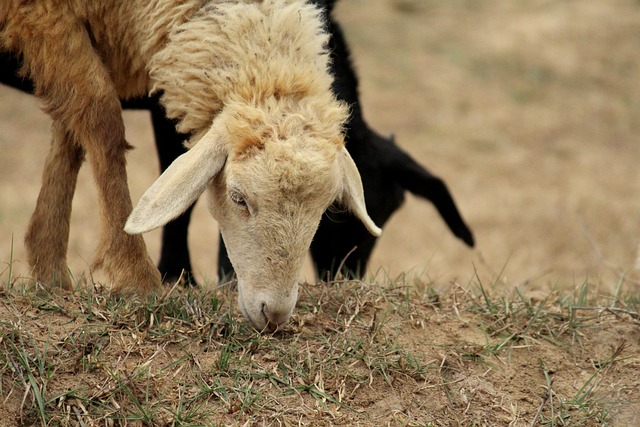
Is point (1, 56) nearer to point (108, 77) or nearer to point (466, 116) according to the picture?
point (108, 77)

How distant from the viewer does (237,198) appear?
13.4 feet

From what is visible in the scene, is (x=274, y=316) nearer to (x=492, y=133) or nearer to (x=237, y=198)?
(x=237, y=198)

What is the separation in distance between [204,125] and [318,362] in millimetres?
1287

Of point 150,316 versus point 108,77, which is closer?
point 150,316

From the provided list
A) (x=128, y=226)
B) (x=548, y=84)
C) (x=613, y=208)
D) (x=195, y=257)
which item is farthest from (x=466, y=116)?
(x=128, y=226)

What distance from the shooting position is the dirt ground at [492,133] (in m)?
11.3

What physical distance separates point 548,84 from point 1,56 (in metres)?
12.2

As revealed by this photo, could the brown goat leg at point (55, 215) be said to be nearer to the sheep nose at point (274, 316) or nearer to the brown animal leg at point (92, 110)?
the brown animal leg at point (92, 110)

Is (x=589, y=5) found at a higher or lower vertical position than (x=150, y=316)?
lower

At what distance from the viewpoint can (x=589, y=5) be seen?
17.9m

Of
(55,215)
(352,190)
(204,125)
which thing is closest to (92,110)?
(204,125)

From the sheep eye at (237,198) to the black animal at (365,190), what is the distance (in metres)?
1.90

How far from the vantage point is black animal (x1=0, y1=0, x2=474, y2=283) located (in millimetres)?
6199

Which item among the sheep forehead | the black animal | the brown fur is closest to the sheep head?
the sheep forehead
